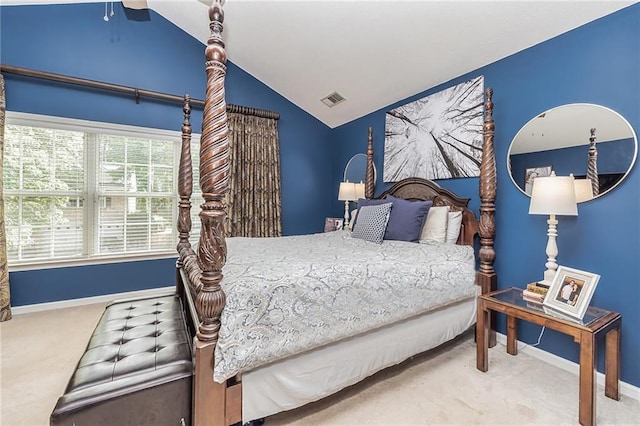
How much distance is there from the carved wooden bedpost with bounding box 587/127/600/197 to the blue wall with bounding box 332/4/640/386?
90mm

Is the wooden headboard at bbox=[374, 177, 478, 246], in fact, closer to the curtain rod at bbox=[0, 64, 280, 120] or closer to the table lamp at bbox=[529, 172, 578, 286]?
the table lamp at bbox=[529, 172, 578, 286]

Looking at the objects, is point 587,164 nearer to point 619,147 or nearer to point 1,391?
point 619,147

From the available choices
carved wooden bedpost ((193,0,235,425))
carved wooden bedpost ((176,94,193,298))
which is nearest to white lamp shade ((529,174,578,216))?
carved wooden bedpost ((193,0,235,425))

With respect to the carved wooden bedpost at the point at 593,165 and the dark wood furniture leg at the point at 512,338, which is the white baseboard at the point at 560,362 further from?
the carved wooden bedpost at the point at 593,165

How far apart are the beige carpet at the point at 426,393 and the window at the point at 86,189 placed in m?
1.19

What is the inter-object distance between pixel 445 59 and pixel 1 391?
4206 millimetres

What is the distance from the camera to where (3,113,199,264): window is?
304 cm

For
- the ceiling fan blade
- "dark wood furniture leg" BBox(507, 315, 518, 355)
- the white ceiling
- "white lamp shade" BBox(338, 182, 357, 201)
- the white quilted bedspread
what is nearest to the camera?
the white quilted bedspread

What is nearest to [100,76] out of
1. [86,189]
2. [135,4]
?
[135,4]

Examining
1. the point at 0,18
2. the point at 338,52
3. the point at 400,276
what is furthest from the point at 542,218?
the point at 0,18

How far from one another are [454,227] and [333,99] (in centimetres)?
253

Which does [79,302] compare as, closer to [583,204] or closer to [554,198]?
[554,198]

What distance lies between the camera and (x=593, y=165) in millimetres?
1993

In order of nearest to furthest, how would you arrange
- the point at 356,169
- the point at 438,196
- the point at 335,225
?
the point at 438,196, the point at 335,225, the point at 356,169
